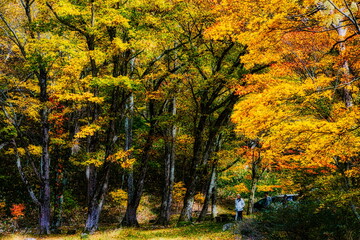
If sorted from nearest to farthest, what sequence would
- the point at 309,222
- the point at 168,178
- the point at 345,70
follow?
the point at 309,222 → the point at 345,70 → the point at 168,178

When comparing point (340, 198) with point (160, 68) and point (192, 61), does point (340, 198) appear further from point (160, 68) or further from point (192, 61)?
point (160, 68)

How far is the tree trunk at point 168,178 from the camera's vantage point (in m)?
16.0

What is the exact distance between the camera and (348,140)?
7.00m

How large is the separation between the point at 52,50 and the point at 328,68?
1057 cm

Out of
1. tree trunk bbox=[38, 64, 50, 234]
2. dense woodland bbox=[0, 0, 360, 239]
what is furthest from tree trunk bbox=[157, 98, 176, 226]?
tree trunk bbox=[38, 64, 50, 234]

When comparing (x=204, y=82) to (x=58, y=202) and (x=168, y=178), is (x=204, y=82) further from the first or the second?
(x=58, y=202)

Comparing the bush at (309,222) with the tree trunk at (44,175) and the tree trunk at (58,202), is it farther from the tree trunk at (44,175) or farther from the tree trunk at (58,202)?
the tree trunk at (58,202)

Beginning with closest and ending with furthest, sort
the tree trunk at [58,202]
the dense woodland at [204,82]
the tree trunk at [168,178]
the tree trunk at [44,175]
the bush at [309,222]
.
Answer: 1. the bush at [309,222]
2. the dense woodland at [204,82]
3. the tree trunk at [44,175]
4. the tree trunk at [168,178]
5. the tree trunk at [58,202]

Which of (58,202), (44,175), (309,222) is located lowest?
(58,202)

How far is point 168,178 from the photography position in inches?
656

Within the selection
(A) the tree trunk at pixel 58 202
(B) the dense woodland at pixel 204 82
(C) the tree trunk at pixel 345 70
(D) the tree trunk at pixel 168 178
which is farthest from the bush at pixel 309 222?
(A) the tree trunk at pixel 58 202

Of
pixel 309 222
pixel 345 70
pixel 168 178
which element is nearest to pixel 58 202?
pixel 168 178

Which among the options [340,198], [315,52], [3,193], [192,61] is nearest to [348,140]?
[340,198]

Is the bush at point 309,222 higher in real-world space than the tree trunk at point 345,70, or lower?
lower
